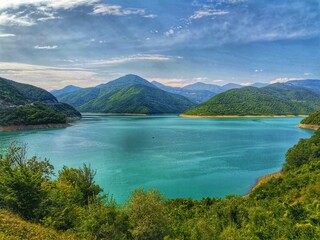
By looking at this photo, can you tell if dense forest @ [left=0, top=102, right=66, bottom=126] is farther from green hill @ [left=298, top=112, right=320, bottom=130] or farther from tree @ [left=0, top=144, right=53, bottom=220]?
green hill @ [left=298, top=112, right=320, bottom=130]

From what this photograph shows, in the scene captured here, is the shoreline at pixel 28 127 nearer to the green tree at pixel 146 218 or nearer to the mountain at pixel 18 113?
the mountain at pixel 18 113

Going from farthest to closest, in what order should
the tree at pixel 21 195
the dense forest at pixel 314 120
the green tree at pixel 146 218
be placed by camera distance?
the dense forest at pixel 314 120
the tree at pixel 21 195
the green tree at pixel 146 218

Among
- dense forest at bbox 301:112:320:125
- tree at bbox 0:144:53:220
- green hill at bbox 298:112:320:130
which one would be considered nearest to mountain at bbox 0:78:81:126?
tree at bbox 0:144:53:220

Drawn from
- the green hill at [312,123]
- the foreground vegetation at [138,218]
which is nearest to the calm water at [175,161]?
the foreground vegetation at [138,218]

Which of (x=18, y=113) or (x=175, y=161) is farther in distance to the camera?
(x=18, y=113)

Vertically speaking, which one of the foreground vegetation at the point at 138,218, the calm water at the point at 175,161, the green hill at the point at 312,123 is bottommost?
the calm water at the point at 175,161

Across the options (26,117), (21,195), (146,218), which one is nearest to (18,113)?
(26,117)

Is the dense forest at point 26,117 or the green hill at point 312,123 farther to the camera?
the green hill at point 312,123

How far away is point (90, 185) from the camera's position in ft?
84.9

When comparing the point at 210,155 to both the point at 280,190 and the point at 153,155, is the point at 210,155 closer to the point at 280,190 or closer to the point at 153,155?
the point at 153,155

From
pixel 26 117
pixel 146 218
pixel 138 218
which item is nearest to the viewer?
pixel 146 218

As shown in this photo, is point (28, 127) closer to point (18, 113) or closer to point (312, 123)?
point (18, 113)

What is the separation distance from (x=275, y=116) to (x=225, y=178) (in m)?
167

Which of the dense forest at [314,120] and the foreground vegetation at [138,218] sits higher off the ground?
the dense forest at [314,120]
